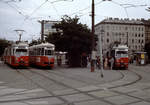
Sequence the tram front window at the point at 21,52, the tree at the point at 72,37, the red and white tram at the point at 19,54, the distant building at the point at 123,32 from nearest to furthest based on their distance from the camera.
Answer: the red and white tram at the point at 19,54
the tram front window at the point at 21,52
the tree at the point at 72,37
the distant building at the point at 123,32

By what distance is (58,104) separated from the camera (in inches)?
346

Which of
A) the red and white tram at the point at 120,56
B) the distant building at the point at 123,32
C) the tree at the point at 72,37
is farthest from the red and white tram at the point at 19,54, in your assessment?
the distant building at the point at 123,32

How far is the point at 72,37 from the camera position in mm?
31516

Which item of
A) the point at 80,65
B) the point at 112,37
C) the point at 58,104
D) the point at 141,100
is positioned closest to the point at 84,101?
the point at 58,104

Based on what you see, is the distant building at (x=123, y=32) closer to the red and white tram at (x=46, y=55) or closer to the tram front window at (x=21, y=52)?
the red and white tram at (x=46, y=55)

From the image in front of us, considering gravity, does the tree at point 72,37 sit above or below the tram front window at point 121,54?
above

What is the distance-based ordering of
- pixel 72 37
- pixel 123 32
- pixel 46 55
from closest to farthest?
1. pixel 46 55
2. pixel 72 37
3. pixel 123 32

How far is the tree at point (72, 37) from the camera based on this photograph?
3172 cm

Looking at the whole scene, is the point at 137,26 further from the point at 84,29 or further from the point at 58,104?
the point at 58,104

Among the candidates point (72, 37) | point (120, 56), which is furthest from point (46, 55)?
point (120, 56)

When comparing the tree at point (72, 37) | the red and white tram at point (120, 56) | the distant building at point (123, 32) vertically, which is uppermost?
the distant building at point (123, 32)

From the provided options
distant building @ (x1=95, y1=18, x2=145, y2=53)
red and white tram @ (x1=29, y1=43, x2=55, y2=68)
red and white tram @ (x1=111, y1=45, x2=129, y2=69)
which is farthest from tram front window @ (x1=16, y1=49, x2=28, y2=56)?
distant building @ (x1=95, y1=18, x2=145, y2=53)

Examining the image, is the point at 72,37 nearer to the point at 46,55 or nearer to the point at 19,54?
the point at 46,55

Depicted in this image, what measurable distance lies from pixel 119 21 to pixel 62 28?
255 feet
